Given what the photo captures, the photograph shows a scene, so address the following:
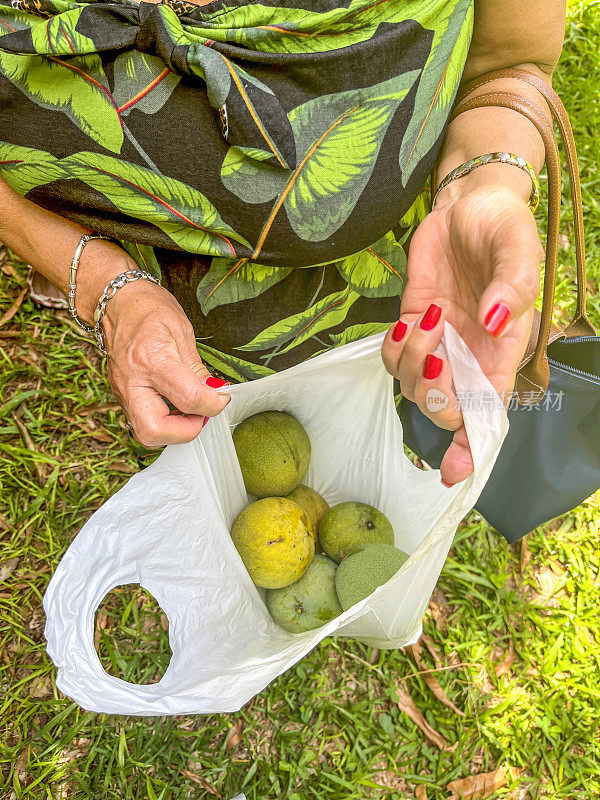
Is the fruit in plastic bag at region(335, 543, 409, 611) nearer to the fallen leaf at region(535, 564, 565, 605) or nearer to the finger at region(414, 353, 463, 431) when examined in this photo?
the finger at region(414, 353, 463, 431)

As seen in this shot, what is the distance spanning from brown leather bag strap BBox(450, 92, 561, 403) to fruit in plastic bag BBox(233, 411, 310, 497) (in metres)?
0.48

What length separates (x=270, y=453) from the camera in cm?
121

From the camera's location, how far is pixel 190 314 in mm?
1032

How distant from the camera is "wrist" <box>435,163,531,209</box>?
0.91 m

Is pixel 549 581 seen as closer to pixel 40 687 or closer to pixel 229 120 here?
pixel 40 687

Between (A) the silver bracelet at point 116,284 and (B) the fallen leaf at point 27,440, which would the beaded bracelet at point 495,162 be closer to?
(A) the silver bracelet at point 116,284

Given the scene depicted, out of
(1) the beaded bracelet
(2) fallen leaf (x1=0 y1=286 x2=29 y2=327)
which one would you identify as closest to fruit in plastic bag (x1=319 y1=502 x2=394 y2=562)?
(1) the beaded bracelet

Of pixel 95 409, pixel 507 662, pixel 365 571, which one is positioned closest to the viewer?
pixel 365 571

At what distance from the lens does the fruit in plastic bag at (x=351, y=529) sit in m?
1.25

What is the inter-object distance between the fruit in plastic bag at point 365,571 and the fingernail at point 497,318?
1.92 ft

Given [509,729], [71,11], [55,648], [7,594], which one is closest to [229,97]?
[71,11]

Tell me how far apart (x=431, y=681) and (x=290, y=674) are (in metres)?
0.38

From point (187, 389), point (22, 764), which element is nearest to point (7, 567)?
point (22, 764)

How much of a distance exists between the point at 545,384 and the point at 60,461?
1311 mm
